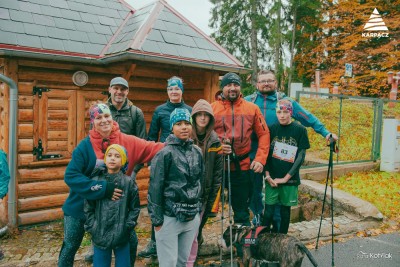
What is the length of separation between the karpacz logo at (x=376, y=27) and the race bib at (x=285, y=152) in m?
22.7

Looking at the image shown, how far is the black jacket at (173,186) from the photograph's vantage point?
3041 mm

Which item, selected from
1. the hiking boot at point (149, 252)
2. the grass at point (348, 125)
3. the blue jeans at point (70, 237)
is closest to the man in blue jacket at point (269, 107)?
the hiking boot at point (149, 252)

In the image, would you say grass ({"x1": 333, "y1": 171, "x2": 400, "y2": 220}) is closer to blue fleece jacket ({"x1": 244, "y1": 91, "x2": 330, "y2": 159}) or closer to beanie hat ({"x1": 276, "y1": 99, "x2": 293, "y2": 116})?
blue fleece jacket ({"x1": 244, "y1": 91, "x2": 330, "y2": 159})

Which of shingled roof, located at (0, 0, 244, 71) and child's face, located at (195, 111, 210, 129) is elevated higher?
shingled roof, located at (0, 0, 244, 71)

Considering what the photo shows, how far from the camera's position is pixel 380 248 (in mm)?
4941

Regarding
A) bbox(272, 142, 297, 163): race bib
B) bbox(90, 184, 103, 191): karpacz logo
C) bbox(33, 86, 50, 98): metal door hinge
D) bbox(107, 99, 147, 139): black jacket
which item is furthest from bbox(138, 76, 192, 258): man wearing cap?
bbox(33, 86, 50, 98): metal door hinge

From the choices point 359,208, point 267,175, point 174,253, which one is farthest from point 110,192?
point 359,208

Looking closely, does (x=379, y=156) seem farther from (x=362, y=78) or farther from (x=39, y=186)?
(x=362, y=78)

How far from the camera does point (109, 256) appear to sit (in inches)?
121

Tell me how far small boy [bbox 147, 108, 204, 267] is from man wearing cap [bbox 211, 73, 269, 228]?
1.01 metres

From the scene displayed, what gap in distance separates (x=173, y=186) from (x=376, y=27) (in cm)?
2480

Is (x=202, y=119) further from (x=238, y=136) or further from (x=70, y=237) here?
(x=70, y=237)

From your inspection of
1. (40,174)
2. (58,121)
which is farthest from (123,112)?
(40,174)

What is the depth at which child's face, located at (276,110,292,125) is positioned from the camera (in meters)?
4.21
